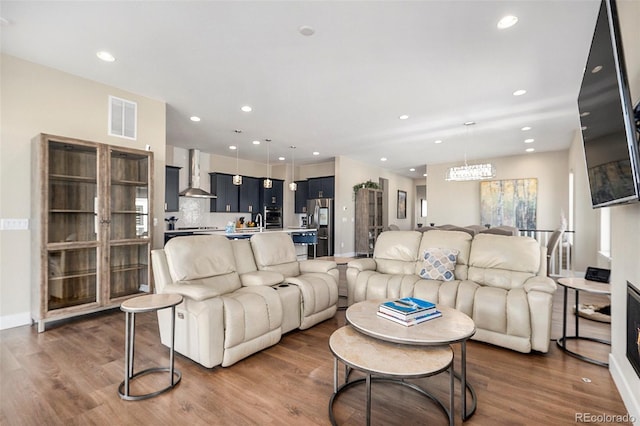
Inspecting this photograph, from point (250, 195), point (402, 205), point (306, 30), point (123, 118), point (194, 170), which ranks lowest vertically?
point (402, 205)

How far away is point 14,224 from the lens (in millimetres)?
3193

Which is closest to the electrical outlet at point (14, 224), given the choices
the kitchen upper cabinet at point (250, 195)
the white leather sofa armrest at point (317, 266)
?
the white leather sofa armrest at point (317, 266)

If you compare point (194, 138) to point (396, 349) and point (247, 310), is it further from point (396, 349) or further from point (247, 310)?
point (396, 349)

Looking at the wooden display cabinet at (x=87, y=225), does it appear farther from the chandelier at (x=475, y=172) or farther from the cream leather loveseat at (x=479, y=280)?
the chandelier at (x=475, y=172)

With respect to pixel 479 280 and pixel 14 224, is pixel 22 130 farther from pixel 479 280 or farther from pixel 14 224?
pixel 479 280

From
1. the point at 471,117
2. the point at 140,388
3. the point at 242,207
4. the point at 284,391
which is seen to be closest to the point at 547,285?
the point at 284,391

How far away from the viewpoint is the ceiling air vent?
3818 millimetres

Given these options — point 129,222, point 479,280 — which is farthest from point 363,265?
point 129,222

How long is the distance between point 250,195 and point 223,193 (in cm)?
82

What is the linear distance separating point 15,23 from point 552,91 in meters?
5.68

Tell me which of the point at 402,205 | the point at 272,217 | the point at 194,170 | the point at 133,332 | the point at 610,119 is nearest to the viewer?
the point at 610,119

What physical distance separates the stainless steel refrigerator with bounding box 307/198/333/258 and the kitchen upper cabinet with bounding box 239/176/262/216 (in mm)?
1631

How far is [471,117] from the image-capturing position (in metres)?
4.81

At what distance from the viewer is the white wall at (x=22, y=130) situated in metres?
3.13
